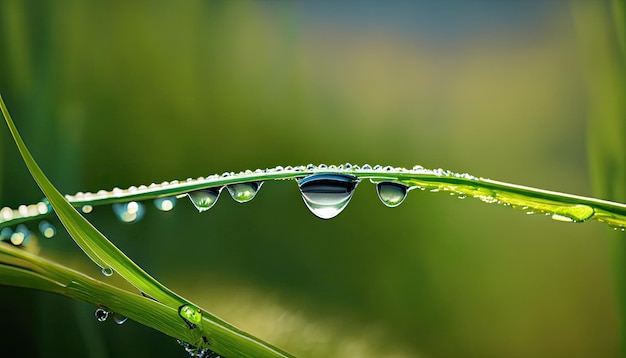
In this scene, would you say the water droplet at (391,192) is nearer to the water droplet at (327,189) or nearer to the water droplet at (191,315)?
the water droplet at (327,189)

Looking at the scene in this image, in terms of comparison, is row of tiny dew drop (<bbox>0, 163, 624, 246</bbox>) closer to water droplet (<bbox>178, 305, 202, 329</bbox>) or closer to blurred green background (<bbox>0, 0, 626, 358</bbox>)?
water droplet (<bbox>178, 305, 202, 329</bbox>)

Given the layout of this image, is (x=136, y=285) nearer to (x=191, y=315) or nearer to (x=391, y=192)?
(x=191, y=315)

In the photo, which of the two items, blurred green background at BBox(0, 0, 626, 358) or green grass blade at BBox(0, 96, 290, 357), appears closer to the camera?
green grass blade at BBox(0, 96, 290, 357)

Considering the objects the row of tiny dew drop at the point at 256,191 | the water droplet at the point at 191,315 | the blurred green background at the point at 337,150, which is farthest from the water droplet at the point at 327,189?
the blurred green background at the point at 337,150

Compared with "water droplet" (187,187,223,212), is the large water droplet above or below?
above

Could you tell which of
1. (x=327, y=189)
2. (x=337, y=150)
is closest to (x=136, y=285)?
(x=327, y=189)

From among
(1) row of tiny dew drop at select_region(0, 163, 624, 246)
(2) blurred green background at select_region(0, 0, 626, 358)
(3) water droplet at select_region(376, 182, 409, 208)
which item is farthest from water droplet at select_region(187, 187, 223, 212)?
(2) blurred green background at select_region(0, 0, 626, 358)

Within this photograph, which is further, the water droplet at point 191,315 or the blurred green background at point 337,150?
the blurred green background at point 337,150
